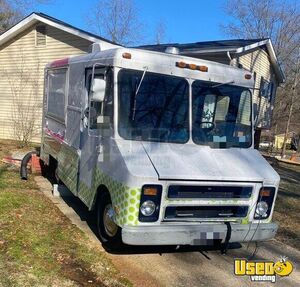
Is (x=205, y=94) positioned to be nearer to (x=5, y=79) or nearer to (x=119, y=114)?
(x=119, y=114)

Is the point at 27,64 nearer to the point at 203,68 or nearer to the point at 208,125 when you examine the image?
the point at 203,68

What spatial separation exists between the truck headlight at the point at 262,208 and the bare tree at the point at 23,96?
12961mm

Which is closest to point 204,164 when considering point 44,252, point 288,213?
point 44,252

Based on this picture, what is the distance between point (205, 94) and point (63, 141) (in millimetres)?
2975

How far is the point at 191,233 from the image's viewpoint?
4.75 meters

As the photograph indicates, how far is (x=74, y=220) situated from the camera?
6562 millimetres

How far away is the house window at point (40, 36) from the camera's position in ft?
55.5

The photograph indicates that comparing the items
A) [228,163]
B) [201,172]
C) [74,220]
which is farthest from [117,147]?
[74,220]

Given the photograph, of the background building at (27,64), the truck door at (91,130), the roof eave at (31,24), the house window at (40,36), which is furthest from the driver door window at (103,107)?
the house window at (40,36)

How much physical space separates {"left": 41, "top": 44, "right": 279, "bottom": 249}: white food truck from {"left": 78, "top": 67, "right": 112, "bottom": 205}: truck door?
0.01 meters

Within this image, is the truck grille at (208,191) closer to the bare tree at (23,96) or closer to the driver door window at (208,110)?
the driver door window at (208,110)

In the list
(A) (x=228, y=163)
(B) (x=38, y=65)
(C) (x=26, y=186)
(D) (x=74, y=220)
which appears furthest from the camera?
(B) (x=38, y=65)

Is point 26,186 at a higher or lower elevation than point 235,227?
lower

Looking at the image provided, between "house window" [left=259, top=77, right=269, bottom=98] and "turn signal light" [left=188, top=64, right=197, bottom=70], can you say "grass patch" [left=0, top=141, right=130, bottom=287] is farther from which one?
"house window" [left=259, top=77, right=269, bottom=98]
